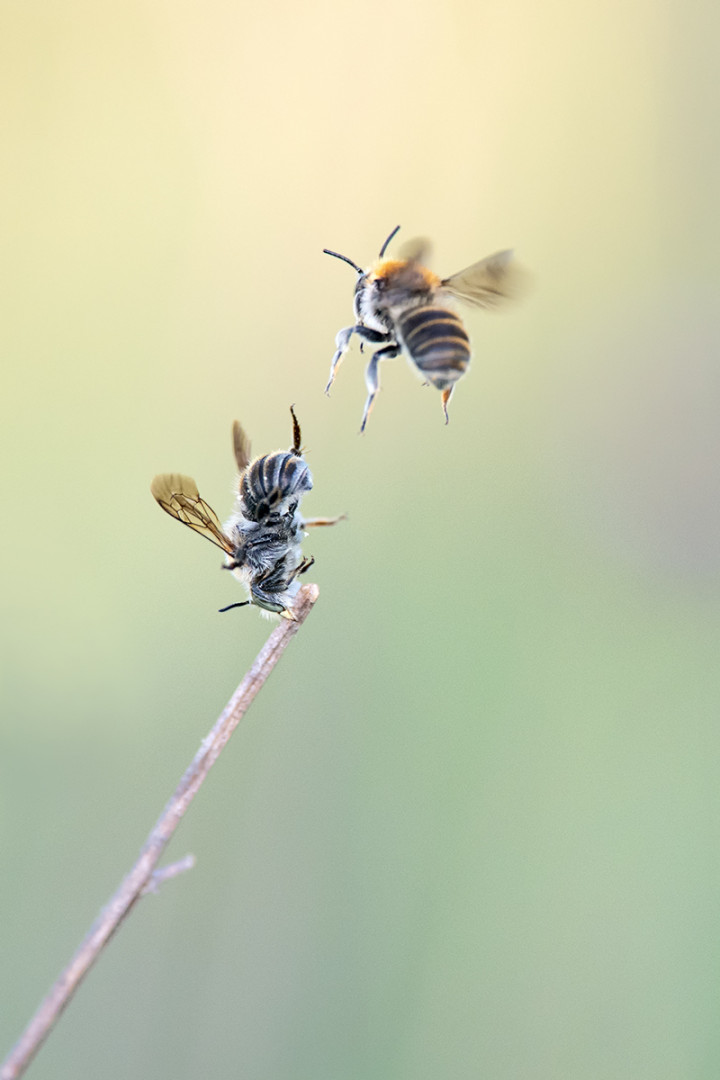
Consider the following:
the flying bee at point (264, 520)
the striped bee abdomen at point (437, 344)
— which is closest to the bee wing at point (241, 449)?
the flying bee at point (264, 520)

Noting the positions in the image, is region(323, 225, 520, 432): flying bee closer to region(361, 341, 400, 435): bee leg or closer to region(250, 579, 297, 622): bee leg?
region(361, 341, 400, 435): bee leg

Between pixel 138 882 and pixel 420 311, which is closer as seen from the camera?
pixel 138 882

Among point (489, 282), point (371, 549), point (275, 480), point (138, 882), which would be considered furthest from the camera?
point (371, 549)

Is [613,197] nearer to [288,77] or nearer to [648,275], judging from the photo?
[648,275]

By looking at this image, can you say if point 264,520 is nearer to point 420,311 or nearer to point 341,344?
point 341,344

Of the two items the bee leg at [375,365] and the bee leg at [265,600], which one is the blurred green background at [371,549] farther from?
the bee leg at [265,600]

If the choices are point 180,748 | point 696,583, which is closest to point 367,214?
point 696,583

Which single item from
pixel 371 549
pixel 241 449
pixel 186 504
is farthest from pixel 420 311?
pixel 371 549

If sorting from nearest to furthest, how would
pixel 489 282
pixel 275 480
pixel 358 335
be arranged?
pixel 275 480, pixel 358 335, pixel 489 282
